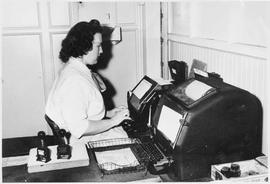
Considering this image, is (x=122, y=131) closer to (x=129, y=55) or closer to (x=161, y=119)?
(x=161, y=119)

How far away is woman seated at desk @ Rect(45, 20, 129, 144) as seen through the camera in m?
1.82

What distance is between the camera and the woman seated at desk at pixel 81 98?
5.98 feet

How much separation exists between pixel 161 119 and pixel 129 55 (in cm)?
198

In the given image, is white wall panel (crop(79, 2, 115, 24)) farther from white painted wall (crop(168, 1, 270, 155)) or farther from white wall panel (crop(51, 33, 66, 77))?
white painted wall (crop(168, 1, 270, 155))

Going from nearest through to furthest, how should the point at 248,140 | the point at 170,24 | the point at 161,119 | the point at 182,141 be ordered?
the point at 182,141 < the point at 248,140 < the point at 161,119 < the point at 170,24

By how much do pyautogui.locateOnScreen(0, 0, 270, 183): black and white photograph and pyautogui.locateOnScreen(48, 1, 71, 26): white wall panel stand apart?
10 mm

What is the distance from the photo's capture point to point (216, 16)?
2080mm

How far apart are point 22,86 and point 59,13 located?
0.87 m

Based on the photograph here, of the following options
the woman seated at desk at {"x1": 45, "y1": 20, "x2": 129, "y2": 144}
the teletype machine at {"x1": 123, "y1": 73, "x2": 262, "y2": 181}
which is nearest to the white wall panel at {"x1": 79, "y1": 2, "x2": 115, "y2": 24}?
the woman seated at desk at {"x1": 45, "y1": 20, "x2": 129, "y2": 144}

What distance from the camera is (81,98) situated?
184cm

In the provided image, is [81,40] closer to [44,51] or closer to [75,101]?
[75,101]

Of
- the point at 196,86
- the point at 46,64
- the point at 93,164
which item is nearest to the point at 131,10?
the point at 46,64

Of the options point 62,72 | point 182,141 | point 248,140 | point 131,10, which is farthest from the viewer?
point 131,10

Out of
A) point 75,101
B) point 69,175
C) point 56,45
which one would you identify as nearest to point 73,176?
point 69,175
